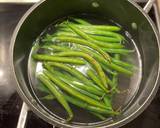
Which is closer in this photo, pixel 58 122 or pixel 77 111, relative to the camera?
pixel 58 122

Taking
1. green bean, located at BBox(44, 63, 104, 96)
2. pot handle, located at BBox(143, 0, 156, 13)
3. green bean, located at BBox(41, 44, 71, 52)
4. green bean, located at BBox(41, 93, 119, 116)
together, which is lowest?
green bean, located at BBox(41, 93, 119, 116)

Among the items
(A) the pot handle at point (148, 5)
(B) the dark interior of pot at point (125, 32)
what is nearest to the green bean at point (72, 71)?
(B) the dark interior of pot at point (125, 32)

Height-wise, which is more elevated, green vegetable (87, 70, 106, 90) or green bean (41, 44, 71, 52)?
green bean (41, 44, 71, 52)

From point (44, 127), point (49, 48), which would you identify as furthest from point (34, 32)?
point (44, 127)

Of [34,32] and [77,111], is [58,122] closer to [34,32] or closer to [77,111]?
[77,111]

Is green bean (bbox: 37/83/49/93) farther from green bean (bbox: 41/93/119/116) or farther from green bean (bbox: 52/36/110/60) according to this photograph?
green bean (bbox: 52/36/110/60)

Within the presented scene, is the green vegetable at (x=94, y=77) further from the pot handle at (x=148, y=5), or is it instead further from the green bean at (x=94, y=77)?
the pot handle at (x=148, y=5)

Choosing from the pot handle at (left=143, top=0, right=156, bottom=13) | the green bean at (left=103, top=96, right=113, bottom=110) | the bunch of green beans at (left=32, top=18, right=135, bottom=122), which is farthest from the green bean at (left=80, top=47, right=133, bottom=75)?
the pot handle at (left=143, top=0, right=156, bottom=13)
